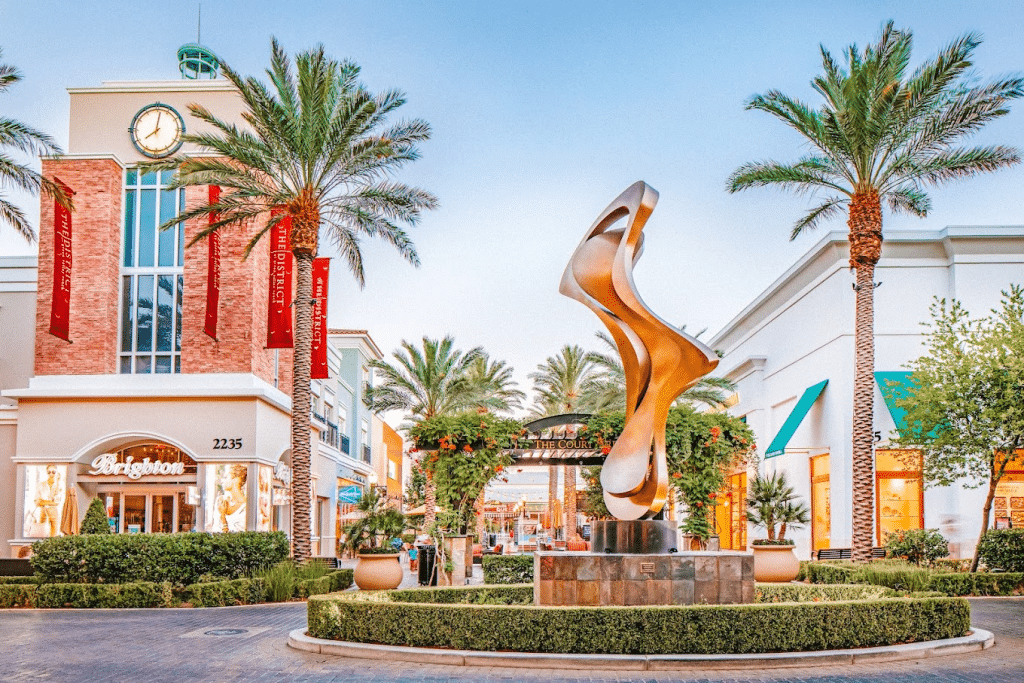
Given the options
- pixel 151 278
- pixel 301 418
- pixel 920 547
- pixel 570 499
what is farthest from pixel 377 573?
pixel 570 499

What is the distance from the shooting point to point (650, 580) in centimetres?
1414

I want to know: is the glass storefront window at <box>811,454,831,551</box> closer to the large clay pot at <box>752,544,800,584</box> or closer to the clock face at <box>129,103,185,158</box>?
the large clay pot at <box>752,544,800,584</box>

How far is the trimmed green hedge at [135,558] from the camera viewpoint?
72.6ft

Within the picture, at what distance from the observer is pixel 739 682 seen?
438 inches

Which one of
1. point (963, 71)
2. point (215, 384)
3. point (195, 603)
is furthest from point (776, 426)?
point (195, 603)

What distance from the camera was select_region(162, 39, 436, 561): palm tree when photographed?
25.2 m

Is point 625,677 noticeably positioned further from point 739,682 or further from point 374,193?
point 374,193

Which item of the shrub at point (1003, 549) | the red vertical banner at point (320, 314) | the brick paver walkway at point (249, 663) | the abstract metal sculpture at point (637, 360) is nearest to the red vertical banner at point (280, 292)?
the red vertical banner at point (320, 314)

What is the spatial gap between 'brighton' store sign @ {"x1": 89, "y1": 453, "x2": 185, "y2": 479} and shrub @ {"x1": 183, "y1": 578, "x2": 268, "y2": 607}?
351 inches

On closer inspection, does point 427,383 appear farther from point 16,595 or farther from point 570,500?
point 16,595

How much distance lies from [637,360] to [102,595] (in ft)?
40.7

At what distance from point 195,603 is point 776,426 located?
85.6 feet

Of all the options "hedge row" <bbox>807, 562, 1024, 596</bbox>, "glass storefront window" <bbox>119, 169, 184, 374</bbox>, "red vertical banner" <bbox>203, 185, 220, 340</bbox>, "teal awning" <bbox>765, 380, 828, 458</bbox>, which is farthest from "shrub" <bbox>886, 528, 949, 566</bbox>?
"glass storefront window" <bbox>119, 169, 184, 374</bbox>

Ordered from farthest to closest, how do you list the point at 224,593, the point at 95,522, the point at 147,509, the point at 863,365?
the point at 147,509 → the point at 863,365 → the point at 95,522 → the point at 224,593
